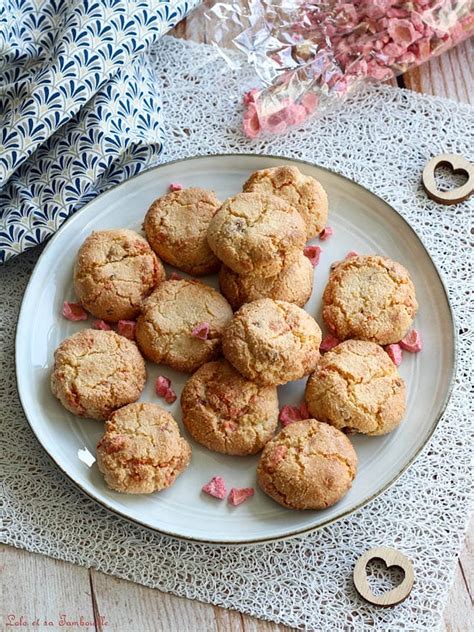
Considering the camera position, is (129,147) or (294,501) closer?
(294,501)

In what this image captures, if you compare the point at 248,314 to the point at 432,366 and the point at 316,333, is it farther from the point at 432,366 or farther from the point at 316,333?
the point at 432,366

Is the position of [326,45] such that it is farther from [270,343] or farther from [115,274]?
[270,343]

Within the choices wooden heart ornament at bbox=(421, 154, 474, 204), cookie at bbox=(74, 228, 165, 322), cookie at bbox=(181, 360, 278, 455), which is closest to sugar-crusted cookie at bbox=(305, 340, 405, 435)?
cookie at bbox=(181, 360, 278, 455)

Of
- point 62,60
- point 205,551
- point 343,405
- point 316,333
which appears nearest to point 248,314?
point 316,333

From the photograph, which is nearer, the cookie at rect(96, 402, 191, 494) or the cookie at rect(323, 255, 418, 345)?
the cookie at rect(96, 402, 191, 494)

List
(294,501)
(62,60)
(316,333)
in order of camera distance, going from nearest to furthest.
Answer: (294,501)
(316,333)
(62,60)

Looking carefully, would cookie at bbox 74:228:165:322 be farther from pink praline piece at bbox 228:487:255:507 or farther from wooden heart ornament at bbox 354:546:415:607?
wooden heart ornament at bbox 354:546:415:607

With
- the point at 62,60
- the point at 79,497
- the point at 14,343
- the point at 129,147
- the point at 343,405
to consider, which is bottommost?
the point at 79,497

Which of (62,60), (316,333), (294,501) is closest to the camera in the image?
(294,501)
